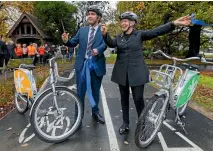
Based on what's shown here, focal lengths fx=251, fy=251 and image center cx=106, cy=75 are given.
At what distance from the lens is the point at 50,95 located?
3822 millimetres

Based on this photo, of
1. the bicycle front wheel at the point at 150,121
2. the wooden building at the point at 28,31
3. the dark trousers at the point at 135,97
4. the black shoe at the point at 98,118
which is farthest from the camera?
the wooden building at the point at 28,31

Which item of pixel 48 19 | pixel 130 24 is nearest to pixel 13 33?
pixel 48 19

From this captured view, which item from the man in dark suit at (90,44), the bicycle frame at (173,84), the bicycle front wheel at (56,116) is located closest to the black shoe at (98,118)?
the bicycle front wheel at (56,116)

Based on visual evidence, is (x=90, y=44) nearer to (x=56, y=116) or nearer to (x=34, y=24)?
(x=56, y=116)

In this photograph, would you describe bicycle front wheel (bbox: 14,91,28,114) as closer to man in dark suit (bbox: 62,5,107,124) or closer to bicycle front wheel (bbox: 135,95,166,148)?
man in dark suit (bbox: 62,5,107,124)

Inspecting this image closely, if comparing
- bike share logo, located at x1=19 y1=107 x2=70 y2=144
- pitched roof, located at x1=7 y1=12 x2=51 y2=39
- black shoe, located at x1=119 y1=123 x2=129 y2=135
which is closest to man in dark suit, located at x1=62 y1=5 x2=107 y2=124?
bike share logo, located at x1=19 y1=107 x2=70 y2=144

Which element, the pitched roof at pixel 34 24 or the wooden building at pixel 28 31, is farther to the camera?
the wooden building at pixel 28 31

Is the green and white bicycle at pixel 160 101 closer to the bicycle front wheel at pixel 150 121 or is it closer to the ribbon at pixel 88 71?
the bicycle front wheel at pixel 150 121

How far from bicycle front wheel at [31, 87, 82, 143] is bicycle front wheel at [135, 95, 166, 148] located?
1.08 metres

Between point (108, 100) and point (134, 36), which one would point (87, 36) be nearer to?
point (134, 36)

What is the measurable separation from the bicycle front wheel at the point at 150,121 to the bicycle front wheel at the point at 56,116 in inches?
42.3

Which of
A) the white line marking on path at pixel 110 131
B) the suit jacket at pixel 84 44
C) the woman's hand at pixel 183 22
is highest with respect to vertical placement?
the woman's hand at pixel 183 22

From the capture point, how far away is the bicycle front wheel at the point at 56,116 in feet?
12.3

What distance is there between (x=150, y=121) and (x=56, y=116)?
1.53 metres
